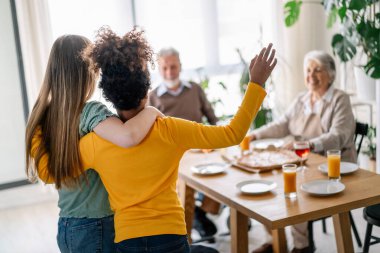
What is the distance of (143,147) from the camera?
1.51 m

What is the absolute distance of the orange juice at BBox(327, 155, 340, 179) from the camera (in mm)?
2246

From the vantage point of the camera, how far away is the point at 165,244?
1563mm

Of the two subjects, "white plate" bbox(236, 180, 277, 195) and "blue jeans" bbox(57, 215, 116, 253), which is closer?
"blue jeans" bbox(57, 215, 116, 253)

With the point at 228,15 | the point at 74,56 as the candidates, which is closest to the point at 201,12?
the point at 228,15

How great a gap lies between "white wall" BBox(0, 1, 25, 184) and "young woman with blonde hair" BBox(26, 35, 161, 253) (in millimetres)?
2832

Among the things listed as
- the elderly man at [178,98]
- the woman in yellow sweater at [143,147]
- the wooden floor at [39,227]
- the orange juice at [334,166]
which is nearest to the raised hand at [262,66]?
the woman in yellow sweater at [143,147]

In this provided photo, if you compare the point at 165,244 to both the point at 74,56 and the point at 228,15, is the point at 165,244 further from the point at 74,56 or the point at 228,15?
the point at 228,15

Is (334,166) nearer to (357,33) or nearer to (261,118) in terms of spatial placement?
(357,33)

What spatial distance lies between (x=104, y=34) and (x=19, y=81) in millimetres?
3139

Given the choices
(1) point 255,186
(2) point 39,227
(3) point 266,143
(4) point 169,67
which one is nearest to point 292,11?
(4) point 169,67

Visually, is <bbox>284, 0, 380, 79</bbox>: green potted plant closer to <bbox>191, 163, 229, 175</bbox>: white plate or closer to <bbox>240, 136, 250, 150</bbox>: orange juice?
<bbox>240, 136, 250, 150</bbox>: orange juice

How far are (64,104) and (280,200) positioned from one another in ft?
3.24

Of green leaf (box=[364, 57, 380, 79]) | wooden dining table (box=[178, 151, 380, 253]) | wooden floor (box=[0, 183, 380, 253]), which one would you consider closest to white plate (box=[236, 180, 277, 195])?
wooden dining table (box=[178, 151, 380, 253])

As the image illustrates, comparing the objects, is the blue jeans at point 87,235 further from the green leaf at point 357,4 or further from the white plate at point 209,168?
the green leaf at point 357,4
